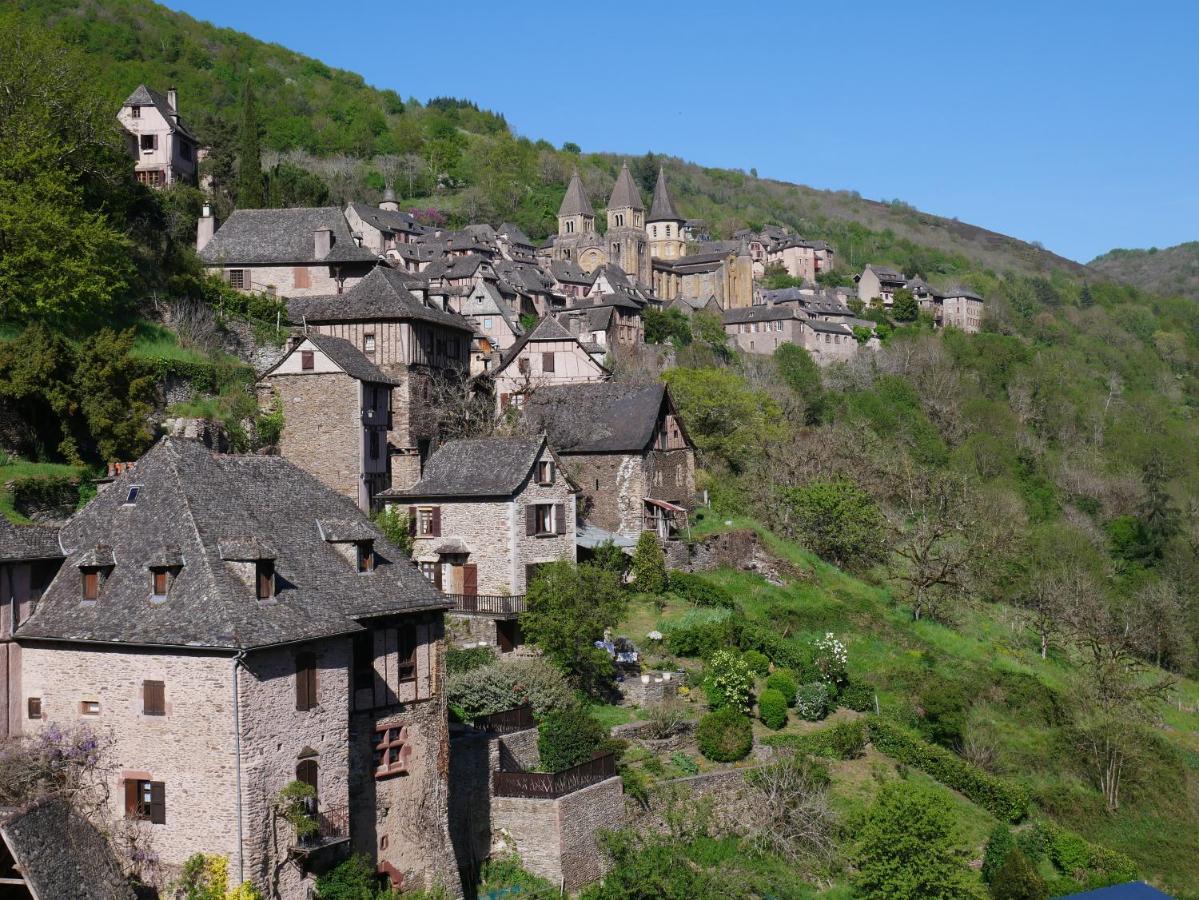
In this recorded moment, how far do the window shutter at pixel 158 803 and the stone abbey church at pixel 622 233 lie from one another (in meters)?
99.9

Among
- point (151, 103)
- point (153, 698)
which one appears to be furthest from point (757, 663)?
point (151, 103)

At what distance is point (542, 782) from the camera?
26.9m

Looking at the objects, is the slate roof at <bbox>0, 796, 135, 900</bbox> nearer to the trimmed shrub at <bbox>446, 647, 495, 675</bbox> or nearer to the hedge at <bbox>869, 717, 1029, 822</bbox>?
the trimmed shrub at <bbox>446, 647, 495, 675</bbox>

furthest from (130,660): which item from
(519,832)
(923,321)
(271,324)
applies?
(923,321)

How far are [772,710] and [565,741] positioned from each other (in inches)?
312

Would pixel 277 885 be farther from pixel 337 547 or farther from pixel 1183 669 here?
pixel 1183 669

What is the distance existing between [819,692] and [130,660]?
21469 mm

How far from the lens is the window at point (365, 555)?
25.4 m

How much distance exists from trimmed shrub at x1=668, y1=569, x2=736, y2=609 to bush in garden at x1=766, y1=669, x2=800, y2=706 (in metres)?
5.36

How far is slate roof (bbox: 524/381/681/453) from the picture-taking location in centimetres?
4666

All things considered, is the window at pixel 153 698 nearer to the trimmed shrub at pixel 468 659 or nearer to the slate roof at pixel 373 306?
the trimmed shrub at pixel 468 659

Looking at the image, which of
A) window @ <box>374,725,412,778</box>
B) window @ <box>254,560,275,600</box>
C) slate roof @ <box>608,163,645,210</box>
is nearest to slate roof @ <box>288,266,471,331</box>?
window @ <box>374,725,412,778</box>

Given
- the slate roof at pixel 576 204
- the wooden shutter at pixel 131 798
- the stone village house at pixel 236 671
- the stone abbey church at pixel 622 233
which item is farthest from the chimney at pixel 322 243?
the slate roof at pixel 576 204

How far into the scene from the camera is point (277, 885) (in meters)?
20.7
